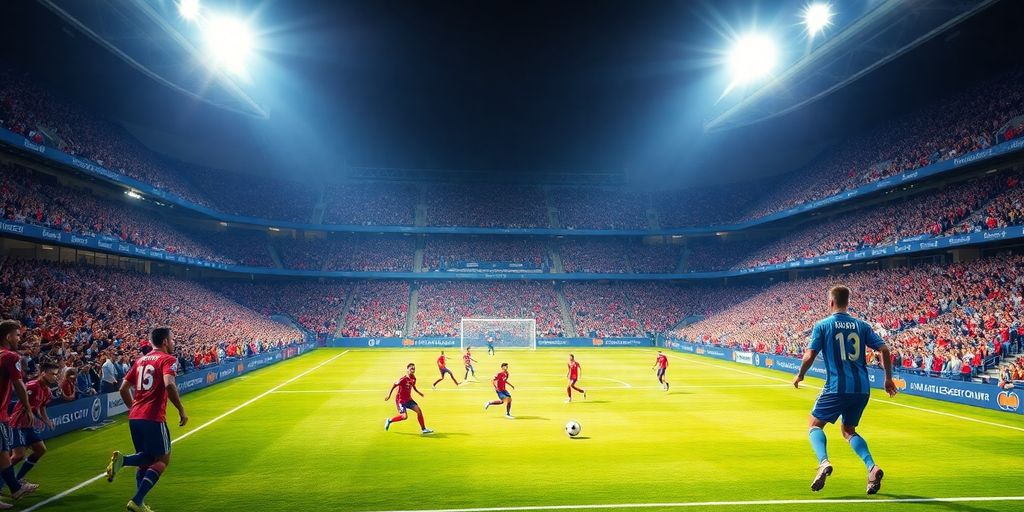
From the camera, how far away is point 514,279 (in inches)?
2537

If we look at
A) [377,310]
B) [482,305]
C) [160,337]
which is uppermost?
[482,305]

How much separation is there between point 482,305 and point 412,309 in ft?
24.5

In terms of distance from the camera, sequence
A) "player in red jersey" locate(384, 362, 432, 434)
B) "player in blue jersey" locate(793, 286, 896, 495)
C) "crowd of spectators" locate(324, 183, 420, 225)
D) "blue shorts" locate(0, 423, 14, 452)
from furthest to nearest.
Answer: "crowd of spectators" locate(324, 183, 420, 225) < "player in red jersey" locate(384, 362, 432, 434) < "blue shorts" locate(0, 423, 14, 452) < "player in blue jersey" locate(793, 286, 896, 495)

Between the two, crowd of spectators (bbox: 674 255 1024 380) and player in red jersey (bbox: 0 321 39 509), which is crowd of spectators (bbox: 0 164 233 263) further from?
crowd of spectators (bbox: 674 255 1024 380)

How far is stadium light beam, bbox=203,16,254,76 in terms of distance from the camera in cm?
3697

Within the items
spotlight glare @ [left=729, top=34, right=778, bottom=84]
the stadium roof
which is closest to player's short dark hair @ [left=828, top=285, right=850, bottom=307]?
the stadium roof

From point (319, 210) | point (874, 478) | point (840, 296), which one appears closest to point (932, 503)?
point (874, 478)

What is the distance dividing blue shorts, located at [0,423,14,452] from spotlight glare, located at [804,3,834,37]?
42732 mm

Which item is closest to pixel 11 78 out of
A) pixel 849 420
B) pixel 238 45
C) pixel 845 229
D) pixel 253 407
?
pixel 238 45

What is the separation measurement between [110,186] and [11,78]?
30.6 feet

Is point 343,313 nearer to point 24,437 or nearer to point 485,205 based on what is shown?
point 485,205

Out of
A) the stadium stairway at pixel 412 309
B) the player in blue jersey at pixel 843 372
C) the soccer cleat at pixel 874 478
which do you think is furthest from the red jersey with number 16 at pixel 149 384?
the stadium stairway at pixel 412 309

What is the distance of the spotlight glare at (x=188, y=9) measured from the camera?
112 ft

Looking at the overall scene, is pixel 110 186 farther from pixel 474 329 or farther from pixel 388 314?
pixel 474 329
